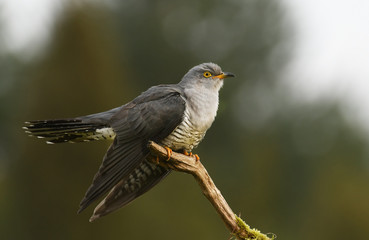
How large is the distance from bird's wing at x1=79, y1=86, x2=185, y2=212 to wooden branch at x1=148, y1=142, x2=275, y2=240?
154 mm

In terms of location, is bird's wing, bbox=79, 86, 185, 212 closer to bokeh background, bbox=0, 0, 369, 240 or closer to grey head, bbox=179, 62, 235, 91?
grey head, bbox=179, 62, 235, 91

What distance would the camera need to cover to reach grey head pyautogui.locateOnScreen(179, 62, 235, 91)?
17.2ft

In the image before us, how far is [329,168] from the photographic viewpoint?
65.8 feet

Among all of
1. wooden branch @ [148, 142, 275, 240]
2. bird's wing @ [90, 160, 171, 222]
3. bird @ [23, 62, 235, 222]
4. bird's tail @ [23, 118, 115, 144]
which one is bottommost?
wooden branch @ [148, 142, 275, 240]

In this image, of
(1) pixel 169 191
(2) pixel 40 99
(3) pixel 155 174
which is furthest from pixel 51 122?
(1) pixel 169 191

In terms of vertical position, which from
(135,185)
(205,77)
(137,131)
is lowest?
(135,185)

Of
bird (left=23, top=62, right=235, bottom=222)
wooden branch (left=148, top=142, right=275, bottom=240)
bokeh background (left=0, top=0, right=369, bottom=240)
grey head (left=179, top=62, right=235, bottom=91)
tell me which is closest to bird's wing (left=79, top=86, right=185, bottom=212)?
bird (left=23, top=62, right=235, bottom=222)

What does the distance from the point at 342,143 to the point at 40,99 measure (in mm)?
14830

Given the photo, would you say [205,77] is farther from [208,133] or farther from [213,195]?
[208,133]

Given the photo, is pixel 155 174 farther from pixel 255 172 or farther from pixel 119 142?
pixel 255 172

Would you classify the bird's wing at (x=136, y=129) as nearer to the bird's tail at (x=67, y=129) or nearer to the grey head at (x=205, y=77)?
the bird's tail at (x=67, y=129)

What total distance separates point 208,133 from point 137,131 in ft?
57.0

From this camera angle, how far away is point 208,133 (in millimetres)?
22047

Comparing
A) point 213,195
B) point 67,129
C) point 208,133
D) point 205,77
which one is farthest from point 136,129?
point 208,133
